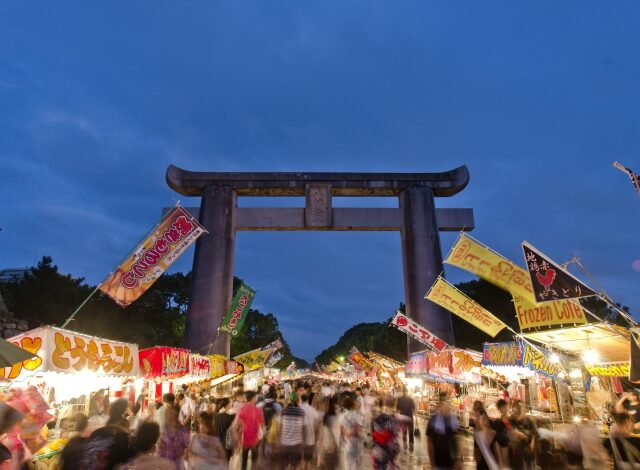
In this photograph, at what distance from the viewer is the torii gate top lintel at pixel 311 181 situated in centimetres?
3114

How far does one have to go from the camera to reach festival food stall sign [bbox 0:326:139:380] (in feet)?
23.1

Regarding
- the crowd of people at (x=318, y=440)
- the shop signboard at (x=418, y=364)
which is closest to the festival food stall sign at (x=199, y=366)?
the crowd of people at (x=318, y=440)

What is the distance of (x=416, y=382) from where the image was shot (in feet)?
81.8

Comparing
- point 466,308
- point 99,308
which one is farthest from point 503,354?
point 99,308

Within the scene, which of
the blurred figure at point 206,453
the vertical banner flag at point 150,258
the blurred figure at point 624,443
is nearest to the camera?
Result: the blurred figure at point 206,453

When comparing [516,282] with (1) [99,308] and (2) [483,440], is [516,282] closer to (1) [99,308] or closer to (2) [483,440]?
(2) [483,440]

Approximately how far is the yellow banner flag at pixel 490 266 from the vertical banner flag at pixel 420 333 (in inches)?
344

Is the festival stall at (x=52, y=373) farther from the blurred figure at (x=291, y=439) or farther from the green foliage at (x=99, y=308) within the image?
the green foliage at (x=99, y=308)

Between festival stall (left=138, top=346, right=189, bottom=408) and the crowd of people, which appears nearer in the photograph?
the crowd of people

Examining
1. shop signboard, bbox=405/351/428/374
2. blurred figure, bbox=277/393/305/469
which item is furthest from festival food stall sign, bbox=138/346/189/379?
shop signboard, bbox=405/351/428/374

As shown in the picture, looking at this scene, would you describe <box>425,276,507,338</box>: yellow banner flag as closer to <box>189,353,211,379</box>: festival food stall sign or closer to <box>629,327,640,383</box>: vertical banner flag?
<box>629,327,640,383</box>: vertical banner flag

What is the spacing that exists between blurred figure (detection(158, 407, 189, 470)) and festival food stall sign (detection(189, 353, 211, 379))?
30.4ft

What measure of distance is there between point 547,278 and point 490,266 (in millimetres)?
1925

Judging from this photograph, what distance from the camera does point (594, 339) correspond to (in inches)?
412
